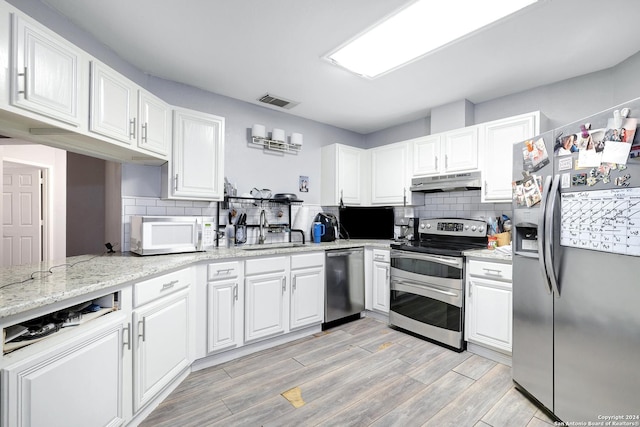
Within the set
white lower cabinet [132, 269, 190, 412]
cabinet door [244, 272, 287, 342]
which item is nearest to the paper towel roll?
cabinet door [244, 272, 287, 342]

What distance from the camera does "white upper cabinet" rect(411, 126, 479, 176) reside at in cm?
294

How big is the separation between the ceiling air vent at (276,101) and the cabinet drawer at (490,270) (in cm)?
257

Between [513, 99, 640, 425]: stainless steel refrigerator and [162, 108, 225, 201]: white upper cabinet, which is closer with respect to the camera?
[513, 99, 640, 425]: stainless steel refrigerator

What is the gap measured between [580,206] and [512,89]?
193 cm

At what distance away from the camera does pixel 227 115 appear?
316cm

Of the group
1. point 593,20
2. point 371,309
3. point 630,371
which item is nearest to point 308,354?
point 371,309

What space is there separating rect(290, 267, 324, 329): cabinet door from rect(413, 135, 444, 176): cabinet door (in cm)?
169

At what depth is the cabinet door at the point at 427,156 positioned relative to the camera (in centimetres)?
322

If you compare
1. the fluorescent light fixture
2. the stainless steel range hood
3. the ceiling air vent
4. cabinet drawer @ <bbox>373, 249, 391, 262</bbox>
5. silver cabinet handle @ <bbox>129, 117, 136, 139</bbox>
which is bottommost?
cabinet drawer @ <bbox>373, 249, 391, 262</bbox>

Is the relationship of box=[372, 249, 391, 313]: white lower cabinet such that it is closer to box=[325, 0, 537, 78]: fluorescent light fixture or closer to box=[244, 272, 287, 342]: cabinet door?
box=[244, 272, 287, 342]: cabinet door

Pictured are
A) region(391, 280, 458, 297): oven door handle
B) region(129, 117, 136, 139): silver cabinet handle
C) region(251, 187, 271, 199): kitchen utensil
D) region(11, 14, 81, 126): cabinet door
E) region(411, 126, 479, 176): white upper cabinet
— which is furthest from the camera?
region(251, 187, 271, 199): kitchen utensil

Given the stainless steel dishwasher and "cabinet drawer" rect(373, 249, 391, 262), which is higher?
"cabinet drawer" rect(373, 249, 391, 262)

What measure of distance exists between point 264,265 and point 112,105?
1669 millimetres

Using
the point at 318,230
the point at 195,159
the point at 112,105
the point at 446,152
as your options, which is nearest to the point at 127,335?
the point at 112,105
